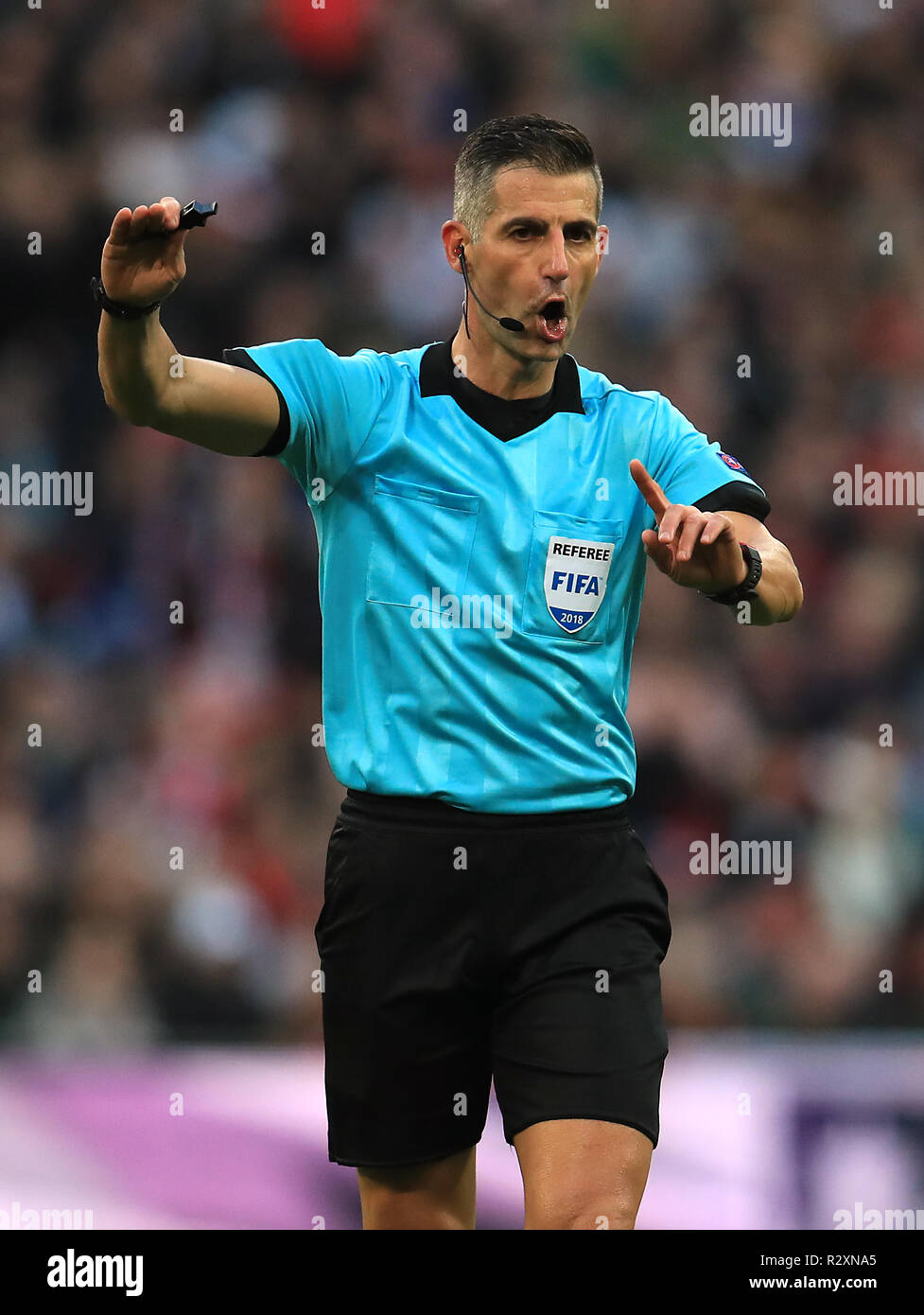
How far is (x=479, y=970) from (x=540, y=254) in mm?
1390

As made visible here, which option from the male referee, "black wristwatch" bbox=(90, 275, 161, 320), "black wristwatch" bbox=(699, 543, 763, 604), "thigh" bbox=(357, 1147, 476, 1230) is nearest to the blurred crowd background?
"thigh" bbox=(357, 1147, 476, 1230)

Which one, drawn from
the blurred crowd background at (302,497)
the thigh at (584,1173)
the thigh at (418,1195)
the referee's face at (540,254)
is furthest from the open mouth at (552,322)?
the blurred crowd background at (302,497)

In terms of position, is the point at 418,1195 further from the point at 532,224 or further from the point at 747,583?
the point at 532,224

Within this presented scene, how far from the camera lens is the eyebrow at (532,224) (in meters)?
3.59

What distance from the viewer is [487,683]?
3.50 metres

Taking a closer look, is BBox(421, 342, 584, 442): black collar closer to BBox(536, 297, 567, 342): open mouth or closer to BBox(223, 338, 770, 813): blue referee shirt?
BBox(223, 338, 770, 813): blue referee shirt

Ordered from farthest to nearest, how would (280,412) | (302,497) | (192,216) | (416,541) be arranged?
1. (302,497)
2. (416,541)
3. (280,412)
4. (192,216)

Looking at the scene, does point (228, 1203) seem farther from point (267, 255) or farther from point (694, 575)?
point (267, 255)

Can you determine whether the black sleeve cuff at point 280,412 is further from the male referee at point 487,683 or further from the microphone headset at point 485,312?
the microphone headset at point 485,312

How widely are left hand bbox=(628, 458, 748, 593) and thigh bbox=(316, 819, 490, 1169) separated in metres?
0.71

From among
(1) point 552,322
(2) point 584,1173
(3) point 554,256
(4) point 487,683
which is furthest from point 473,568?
(2) point 584,1173

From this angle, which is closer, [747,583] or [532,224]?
[747,583]

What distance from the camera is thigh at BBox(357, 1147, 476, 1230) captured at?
3582 millimetres

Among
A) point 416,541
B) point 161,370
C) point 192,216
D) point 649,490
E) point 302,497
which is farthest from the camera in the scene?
point 302,497
